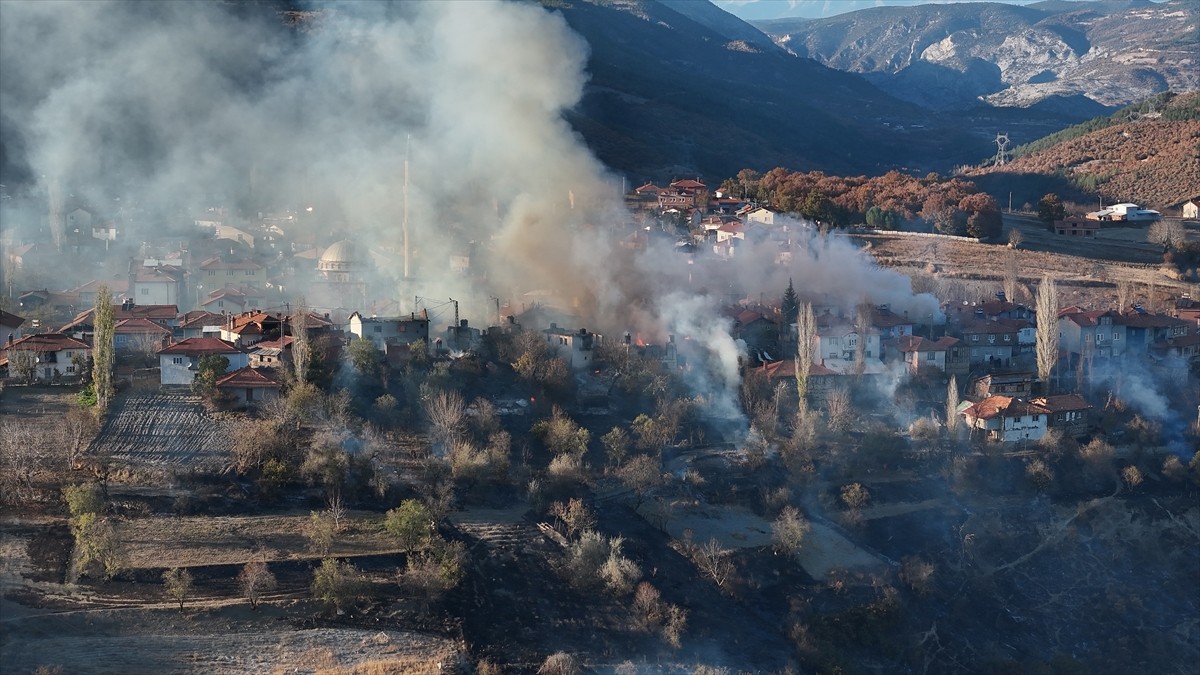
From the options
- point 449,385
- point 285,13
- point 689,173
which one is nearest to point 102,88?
point 285,13

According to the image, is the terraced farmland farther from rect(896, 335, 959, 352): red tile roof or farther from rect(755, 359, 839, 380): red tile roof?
rect(896, 335, 959, 352): red tile roof

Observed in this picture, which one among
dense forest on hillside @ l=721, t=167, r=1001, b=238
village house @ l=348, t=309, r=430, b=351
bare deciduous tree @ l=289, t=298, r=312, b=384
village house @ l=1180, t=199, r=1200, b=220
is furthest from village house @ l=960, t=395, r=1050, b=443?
village house @ l=1180, t=199, r=1200, b=220

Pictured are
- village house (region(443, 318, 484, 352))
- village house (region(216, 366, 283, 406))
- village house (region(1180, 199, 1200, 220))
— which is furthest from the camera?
village house (region(1180, 199, 1200, 220))

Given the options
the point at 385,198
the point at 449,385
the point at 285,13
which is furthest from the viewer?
the point at 285,13

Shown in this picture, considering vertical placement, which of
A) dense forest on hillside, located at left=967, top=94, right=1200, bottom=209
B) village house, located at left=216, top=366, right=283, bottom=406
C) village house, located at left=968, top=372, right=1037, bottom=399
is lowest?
village house, located at left=968, top=372, right=1037, bottom=399

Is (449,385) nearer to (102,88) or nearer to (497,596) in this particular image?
(497,596)

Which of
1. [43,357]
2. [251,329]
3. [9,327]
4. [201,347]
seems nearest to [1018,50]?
[251,329]
